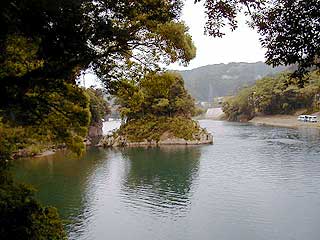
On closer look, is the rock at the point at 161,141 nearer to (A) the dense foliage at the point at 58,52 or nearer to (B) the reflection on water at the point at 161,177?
(B) the reflection on water at the point at 161,177

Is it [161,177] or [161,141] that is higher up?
[161,141]

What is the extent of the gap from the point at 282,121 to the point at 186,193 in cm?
5884

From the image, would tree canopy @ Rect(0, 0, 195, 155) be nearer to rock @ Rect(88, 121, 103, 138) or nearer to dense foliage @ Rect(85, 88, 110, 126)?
dense foliage @ Rect(85, 88, 110, 126)

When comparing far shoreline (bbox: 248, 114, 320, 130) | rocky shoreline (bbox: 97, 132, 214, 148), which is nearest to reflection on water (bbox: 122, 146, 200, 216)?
rocky shoreline (bbox: 97, 132, 214, 148)

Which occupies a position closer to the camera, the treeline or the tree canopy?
the tree canopy

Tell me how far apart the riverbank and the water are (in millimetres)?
30274

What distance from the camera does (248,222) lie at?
17.0 m

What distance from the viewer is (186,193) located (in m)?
22.6

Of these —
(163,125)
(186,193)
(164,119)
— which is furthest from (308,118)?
(186,193)

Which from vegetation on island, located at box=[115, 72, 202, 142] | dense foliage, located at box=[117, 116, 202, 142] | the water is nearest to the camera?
the water

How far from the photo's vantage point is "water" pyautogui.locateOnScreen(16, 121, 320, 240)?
54.0ft

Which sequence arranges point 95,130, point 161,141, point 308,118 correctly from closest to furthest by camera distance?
point 161,141
point 95,130
point 308,118

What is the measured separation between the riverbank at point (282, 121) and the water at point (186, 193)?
3027 centimetres

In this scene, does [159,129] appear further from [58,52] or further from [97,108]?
[58,52]
